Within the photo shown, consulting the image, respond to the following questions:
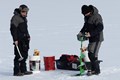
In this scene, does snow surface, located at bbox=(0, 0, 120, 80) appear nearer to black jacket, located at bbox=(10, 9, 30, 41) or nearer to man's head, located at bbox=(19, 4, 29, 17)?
black jacket, located at bbox=(10, 9, 30, 41)

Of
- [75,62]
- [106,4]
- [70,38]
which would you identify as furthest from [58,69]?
[106,4]

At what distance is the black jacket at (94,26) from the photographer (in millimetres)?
9141

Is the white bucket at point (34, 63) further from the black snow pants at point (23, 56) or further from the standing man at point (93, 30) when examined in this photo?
the standing man at point (93, 30)

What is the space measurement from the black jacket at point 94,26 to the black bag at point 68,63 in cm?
91

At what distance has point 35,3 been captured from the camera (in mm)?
37031

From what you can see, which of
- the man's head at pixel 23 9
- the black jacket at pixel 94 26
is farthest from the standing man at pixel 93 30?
the man's head at pixel 23 9

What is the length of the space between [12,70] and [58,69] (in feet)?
3.22

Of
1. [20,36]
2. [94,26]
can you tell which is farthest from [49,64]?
[94,26]

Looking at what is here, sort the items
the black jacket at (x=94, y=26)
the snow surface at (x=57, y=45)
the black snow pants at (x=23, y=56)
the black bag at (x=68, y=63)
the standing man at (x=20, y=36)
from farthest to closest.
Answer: the black bag at (x=68, y=63)
the black snow pants at (x=23, y=56)
the standing man at (x=20, y=36)
the snow surface at (x=57, y=45)
the black jacket at (x=94, y=26)

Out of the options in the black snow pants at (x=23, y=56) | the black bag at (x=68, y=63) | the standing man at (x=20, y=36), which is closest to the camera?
the standing man at (x=20, y=36)

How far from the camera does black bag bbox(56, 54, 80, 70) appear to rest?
10.1m

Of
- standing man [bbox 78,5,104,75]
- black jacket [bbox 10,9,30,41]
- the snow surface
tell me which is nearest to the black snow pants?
black jacket [bbox 10,9,30,41]

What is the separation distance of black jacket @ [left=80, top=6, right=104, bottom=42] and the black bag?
91cm

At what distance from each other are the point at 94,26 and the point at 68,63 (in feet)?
4.42
